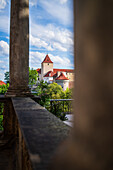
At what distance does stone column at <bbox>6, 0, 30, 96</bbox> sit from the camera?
5242 mm

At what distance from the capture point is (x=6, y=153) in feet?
15.1

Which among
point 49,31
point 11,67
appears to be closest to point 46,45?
point 49,31

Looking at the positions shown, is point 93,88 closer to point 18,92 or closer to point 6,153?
point 6,153

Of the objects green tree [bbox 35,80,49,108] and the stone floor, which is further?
green tree [bbox 35,80,49,108]

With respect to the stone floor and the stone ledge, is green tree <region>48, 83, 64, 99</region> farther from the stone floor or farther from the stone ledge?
the stone ledge

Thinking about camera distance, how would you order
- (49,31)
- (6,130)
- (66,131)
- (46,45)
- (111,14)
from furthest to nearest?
(46,45), (49,31), (6,130), (66,131), (111,14)

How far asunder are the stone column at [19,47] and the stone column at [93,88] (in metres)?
4.79

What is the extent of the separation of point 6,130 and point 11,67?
177 centimetres

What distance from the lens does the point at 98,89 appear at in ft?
1.84

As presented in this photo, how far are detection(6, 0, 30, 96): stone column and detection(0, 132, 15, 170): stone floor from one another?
1227 mm

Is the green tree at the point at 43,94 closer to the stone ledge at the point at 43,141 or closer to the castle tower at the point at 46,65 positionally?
the stone ledge at the point at 43,141

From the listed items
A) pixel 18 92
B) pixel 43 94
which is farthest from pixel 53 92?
pixel 18 92

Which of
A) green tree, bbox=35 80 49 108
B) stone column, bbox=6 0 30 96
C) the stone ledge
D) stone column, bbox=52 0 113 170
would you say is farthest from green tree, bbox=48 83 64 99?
stone column, bbox=52 0 113 170

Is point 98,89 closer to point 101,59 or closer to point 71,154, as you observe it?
point 101,59
